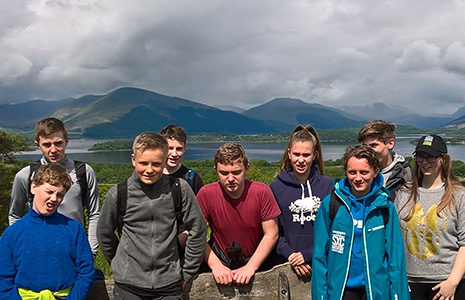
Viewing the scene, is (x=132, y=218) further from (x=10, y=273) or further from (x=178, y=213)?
(x=10, y=273)

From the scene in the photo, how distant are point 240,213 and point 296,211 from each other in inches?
23.4

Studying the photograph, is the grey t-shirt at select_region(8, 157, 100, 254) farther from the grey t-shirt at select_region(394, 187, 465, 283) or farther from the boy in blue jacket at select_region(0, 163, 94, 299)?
the grey t-shirt at select_region(394, 187, 465, 283)

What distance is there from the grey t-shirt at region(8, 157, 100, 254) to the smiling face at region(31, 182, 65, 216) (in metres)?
0.56

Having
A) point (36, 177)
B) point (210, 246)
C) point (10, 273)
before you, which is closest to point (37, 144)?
point (36, 177)

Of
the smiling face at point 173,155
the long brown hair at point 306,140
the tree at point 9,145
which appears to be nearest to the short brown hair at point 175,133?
the smiling face at point 173,155

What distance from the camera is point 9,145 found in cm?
2848

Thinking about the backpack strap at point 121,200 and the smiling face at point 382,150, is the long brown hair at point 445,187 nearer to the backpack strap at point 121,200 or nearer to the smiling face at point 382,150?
the smiling face at point 382,150

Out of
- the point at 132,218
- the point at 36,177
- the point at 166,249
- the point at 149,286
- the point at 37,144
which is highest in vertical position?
the point at 37,144

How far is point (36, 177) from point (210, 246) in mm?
1560

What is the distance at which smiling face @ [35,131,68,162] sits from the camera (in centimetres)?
348

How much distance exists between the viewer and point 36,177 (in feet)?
9.42

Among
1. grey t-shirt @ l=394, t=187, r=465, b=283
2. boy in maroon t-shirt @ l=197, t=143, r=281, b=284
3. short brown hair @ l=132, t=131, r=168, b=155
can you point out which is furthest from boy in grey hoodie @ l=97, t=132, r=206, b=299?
grey t-shirt @ l=394, t=187, r=465, b=283

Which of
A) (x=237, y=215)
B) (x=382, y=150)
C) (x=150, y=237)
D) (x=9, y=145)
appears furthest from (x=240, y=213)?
(x=9, y=145)

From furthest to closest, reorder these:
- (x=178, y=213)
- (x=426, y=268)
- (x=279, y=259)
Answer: (x=279, y=259) → (x=426, y=268) → (x=178, y=213)
